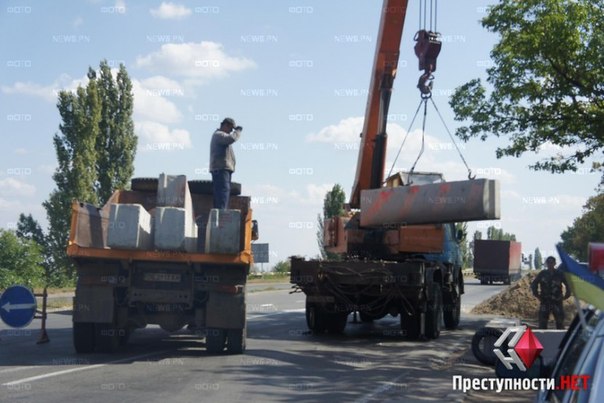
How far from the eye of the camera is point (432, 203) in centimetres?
1374

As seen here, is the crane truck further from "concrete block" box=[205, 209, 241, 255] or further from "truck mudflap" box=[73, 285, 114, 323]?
"truck mudflap" box=[73, 285, 114, 323]

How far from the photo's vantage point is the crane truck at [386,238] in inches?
574

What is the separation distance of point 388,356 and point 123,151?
34.4 meters

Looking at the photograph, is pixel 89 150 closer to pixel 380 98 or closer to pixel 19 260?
pixel 19 260

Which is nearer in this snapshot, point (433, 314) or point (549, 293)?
point (433, 314)

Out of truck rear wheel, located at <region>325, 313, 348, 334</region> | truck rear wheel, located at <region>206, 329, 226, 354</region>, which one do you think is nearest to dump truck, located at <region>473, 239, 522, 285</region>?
truck rear wheel, located at <region>325, 313, 348, 334</region>

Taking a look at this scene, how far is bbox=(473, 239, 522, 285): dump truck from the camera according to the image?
2317 inches

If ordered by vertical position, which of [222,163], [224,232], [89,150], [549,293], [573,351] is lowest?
A: [549,293]

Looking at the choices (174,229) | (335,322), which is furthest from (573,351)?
(335,322)

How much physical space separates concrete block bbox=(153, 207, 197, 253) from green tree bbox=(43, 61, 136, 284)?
3142cm

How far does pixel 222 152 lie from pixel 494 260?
162 ft

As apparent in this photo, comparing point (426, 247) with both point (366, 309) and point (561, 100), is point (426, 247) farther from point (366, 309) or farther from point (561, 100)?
point (561, 100)

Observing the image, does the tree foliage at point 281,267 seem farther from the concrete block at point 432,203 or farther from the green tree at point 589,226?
the concrete block at point 432,203

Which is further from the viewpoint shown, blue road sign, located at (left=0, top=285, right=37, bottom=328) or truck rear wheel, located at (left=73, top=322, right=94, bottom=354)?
truck rear wheel, located at (left=73, top=322, right=94, bottom=354)
